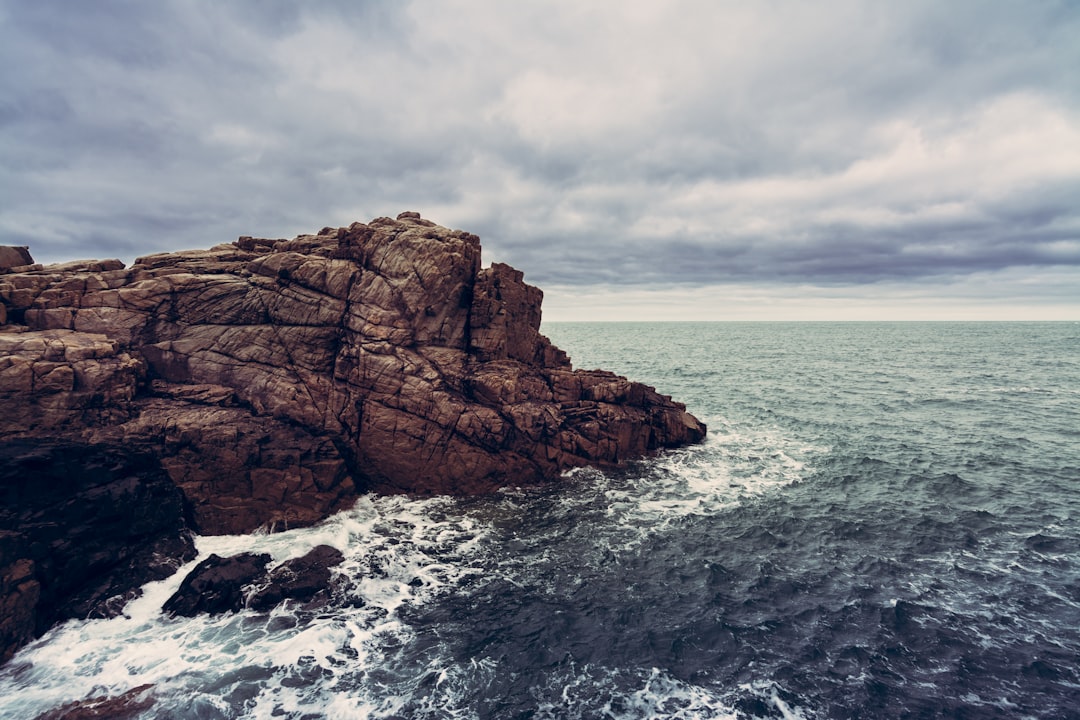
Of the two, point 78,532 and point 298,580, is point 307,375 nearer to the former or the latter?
point 78,532

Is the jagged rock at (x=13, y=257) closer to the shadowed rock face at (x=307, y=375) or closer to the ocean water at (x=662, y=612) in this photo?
the shadowed rock face at (x=307, y=375)

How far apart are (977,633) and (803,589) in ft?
19.9

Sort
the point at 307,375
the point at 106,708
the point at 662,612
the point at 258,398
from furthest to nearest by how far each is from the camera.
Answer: the point at 307,375
the point at 258,398
the point at 662,612
the point at 106,708

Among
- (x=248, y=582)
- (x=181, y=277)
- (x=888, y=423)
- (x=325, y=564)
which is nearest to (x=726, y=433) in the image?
(x=888, y=423)

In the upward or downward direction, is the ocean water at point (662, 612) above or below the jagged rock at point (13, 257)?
below

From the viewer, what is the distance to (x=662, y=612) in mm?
21188

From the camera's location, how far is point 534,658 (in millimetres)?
18625

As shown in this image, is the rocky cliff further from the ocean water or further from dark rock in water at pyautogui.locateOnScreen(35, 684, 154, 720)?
dark rock in water at pyautogui.locateOnScreen(35, 684, 154, 720)

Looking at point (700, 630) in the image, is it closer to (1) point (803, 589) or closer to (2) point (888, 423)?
(1) point (803, 589)

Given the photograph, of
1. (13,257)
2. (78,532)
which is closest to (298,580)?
(78,532)

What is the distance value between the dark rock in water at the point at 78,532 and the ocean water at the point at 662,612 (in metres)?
1.32

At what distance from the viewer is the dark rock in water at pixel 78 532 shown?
19.5 metres

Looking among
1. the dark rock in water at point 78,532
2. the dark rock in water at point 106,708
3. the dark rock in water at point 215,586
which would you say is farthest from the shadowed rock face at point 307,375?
the dark rock in water at point 106,708

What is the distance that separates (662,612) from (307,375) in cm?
2553
